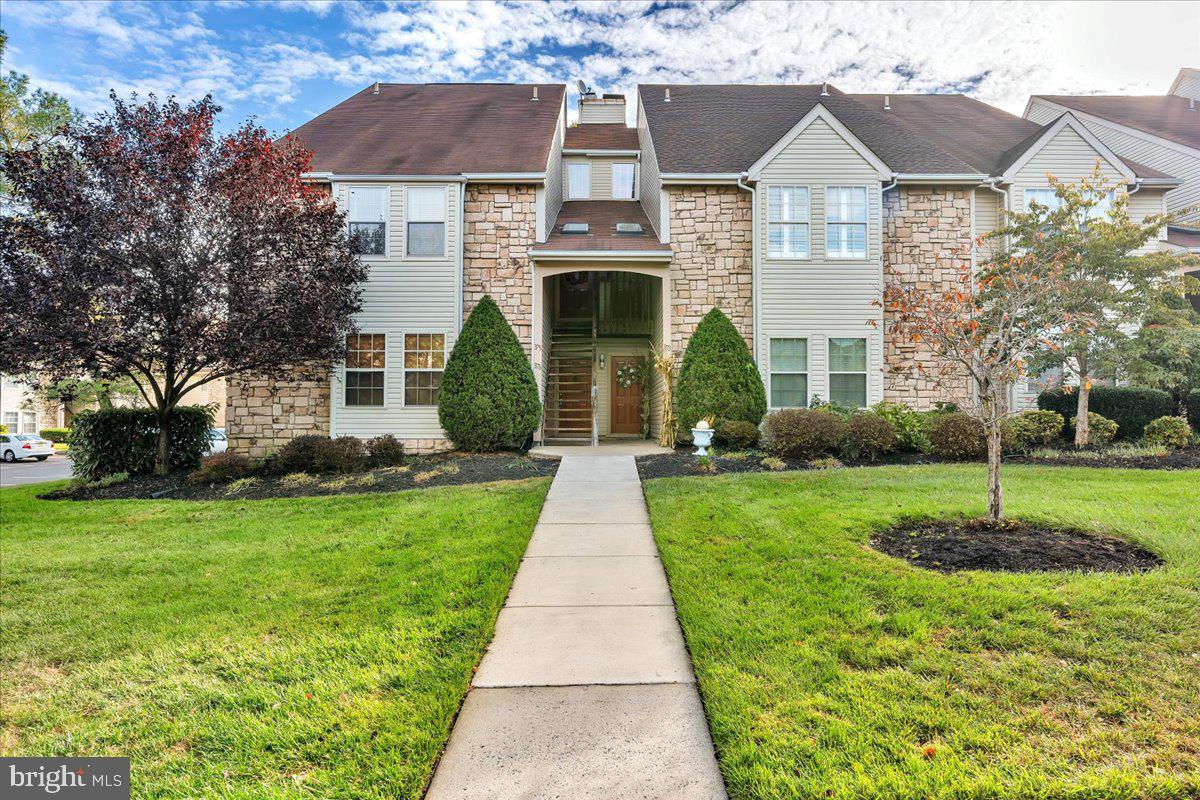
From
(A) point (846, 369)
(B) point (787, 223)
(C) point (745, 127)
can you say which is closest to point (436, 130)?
(C) point (745, 127)

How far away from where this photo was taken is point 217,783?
2.26 m

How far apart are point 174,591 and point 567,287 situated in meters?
12.5

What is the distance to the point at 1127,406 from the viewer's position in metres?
10.7

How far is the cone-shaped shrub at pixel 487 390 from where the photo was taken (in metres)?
11.0

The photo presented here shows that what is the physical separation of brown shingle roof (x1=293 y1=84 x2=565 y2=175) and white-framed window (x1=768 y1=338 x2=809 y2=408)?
674 centimetres

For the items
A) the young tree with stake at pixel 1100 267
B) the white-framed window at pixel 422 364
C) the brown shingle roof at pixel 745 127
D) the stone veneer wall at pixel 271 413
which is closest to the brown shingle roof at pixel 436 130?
the brown shingle roof at pixel 745 127

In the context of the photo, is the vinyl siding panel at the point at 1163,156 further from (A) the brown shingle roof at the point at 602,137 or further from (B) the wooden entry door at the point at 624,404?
(B) the wooden entry door at the point at 624,404

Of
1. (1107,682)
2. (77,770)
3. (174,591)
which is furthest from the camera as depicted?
(174,591)

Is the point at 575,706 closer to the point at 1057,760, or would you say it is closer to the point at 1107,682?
the point at 1057,760

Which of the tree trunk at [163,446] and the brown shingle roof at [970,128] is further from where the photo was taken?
the brown shingle roof at [970,128]

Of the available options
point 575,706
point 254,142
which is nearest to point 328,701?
point 575,706

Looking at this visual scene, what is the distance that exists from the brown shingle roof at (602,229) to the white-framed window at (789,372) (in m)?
Result: 3.36

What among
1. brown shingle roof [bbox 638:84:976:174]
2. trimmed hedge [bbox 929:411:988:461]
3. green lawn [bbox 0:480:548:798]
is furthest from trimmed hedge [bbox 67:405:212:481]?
trimmed hedge [bbox 929:411:988:461]

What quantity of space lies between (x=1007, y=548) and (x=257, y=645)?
222 inches
